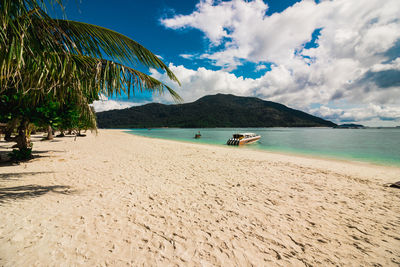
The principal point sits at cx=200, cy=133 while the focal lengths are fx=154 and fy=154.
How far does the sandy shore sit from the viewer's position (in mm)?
2809

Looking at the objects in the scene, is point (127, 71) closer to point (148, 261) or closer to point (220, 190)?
point (148, 261)

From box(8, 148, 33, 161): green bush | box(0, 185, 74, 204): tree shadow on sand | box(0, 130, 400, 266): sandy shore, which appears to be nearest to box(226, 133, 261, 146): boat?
box(0, 130, 400, 266): sandy shore

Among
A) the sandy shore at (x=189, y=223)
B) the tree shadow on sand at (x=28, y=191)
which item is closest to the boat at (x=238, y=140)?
the sandy shore at (x=189, y=223)

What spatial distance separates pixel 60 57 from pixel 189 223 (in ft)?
14.2

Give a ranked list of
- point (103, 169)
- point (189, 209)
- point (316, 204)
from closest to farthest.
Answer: point (189, 209) < point (316, 204) < point (103, 169)

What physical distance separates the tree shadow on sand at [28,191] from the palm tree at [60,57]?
10.8 feet

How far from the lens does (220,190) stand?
237 inches

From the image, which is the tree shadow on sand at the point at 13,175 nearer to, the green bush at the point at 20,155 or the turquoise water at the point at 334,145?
the green bush at the point at 20,155

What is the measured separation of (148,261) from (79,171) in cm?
714

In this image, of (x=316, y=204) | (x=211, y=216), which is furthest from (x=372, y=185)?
(x=211, y=216)

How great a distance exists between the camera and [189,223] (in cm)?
381

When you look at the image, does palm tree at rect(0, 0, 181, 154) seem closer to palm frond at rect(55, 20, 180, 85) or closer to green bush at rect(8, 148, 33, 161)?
palm frond at rect(55, 20, 180, 85)

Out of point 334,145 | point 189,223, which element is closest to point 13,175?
point 189,223

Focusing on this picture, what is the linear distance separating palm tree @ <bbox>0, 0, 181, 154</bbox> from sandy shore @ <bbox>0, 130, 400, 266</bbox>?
2.59 metres
